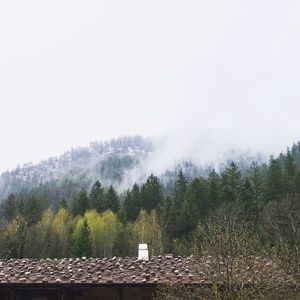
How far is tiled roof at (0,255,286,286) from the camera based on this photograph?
1653 cm

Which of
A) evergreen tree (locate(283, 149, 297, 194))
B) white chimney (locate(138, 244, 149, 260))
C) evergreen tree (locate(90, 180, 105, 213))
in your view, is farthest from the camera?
evergreen tree (locate(90, 180, 105, 213))

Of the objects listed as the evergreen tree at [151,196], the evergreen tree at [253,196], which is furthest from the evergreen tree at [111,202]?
the evergreen tree at [253,196]

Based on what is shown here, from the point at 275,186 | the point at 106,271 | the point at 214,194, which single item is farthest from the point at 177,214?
the point at 106,271

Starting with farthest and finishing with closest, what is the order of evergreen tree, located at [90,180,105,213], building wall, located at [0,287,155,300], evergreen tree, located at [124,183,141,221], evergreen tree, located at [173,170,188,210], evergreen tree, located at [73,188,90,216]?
evergreen tree, located at [73,188,90,216]
evergreen tree, located at [90,180,105,213]
evergreen tree, located at [124,183,141,221]
evergreen tree, located at [173,170,188,210]
building wall, located at [0,287,155,300]

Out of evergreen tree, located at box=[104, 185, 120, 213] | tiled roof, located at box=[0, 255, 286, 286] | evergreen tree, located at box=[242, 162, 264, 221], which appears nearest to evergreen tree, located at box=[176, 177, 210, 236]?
evergreen tree, located at box=[242, 162, 264, 221]

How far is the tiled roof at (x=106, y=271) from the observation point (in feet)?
54.2

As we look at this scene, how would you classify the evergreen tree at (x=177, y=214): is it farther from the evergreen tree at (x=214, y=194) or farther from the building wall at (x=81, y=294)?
the building wall at (x=81, y=294)

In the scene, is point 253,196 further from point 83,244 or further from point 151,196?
point 83,244

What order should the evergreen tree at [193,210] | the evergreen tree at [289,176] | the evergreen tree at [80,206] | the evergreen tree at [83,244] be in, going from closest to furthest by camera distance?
the evergreen tree at [289,176], the evergreen tree at [83,244], the evergreen tree at [193,210], the evergreen tree at [80,206]

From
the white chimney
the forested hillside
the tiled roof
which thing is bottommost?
the tiled roof

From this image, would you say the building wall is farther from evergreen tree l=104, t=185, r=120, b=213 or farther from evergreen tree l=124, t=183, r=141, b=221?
evergreen tree l=104, t=185, r=120, b=213

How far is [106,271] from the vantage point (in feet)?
59.1

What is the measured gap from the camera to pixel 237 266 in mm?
15016

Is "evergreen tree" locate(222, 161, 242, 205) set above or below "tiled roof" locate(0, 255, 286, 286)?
above
